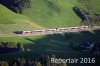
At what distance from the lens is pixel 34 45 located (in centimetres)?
1294

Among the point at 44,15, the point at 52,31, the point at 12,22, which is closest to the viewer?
the point at 12,22

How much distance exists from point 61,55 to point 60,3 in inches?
77.3

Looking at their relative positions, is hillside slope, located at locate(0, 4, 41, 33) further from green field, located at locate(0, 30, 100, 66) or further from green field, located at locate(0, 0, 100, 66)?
green field, located at locate(0, 30, 100, 66)

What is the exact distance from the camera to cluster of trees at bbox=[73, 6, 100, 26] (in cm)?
1372

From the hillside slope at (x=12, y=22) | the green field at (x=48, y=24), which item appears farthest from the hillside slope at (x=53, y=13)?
the hillside slope at (x=12, y=22)

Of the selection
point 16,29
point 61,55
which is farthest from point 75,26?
point 16,29

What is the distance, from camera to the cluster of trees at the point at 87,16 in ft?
45.0

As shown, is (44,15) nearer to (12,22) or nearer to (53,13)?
(53,13)

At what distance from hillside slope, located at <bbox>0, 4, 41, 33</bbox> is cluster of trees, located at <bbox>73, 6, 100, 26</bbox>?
1.84m

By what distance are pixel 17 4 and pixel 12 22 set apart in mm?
808

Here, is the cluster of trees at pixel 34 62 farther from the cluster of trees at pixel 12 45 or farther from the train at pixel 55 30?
the train at pixel 55 30

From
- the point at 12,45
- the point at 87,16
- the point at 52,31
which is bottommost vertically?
the point at 12,45

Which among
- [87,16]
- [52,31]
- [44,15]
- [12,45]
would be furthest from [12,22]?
[87,16]

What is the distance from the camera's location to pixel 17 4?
13266 mm
